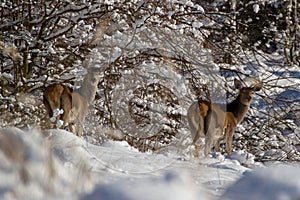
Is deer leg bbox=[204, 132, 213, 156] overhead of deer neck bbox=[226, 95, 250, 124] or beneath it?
beneath

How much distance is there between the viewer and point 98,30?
9.26 m

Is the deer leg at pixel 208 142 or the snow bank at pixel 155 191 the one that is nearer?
the snow bank at pixel 155 191

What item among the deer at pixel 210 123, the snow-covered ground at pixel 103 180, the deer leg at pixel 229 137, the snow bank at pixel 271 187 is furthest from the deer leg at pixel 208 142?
the snow bank at pixel 271 187

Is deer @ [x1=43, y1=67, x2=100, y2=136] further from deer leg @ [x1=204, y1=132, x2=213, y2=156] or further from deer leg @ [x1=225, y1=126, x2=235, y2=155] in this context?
deer leg @ [x1=225, y1=126, x2=235, y2=155]

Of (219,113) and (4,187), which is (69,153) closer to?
(4,187)

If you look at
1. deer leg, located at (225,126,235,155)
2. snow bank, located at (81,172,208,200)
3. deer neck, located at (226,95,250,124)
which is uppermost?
deer neck, located at (226,95,250,124)

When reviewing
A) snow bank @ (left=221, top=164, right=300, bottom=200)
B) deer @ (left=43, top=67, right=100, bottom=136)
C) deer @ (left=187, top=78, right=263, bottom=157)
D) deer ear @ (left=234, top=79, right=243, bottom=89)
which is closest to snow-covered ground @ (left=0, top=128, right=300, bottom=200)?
snow bank @ (left=221, top=164, right=300, bottom=200)

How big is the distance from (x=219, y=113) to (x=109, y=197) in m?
5.93

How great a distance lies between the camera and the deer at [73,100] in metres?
9.08

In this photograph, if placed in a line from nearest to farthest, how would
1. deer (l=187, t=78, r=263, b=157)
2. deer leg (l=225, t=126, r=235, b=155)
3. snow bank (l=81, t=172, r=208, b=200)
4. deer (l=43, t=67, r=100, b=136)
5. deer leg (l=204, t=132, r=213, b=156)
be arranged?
1. snow bank (l=81, t=172, r=208, b=200)
2. deer leg (l=204, t=132, r=213, b=156)
3. deer (l=187, t=78, r=263, b=157)
4. deer leg (l=225, t=126, r=235, b=155)
5. deer (l=43, t=67, r=100, b=136)

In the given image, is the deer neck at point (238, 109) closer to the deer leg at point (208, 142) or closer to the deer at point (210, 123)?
the deer at point (210, 123)

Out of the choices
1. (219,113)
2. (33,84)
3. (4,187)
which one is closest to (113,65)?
(33,84)

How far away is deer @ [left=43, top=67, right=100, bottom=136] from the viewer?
908 centimetres

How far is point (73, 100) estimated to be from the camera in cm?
940
